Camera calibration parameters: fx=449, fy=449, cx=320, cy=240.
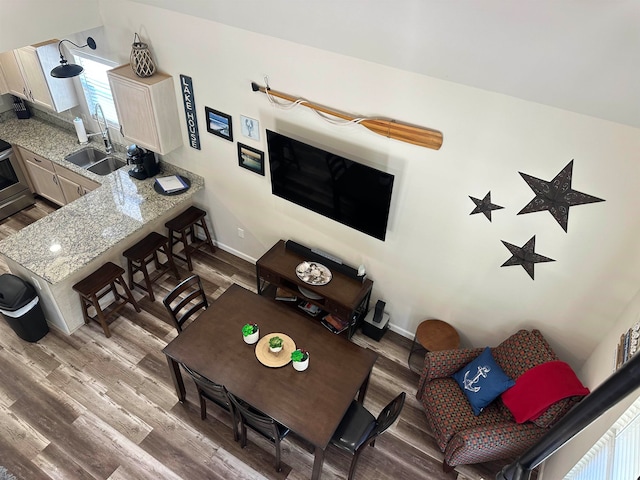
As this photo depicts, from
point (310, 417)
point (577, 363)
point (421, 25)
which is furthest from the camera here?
point (577, 363)

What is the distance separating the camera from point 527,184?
3221mm

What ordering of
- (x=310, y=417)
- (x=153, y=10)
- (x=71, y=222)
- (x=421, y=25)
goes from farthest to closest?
(x=71, y=222) < (x=153, y=10) < (x=310, y=417) < (x=421, y=25)

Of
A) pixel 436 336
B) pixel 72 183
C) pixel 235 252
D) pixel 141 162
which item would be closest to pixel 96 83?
pixel 141 162

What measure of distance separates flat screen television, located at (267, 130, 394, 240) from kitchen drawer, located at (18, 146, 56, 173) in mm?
3005

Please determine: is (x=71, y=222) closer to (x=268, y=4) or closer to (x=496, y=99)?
(x=268, y=4)

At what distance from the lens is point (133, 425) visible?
3.89 m

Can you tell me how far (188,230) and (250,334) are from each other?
2327 millimetres

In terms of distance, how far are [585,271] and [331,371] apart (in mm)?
2042

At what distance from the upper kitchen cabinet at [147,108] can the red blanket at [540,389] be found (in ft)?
13.1

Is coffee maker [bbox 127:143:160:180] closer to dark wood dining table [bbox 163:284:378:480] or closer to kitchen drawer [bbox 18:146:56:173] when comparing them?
kitchen drawer [bbox 18:146:56:173]

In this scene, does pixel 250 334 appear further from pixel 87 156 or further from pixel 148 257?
pixel 87 156

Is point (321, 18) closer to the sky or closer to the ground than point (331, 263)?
closer to the sky

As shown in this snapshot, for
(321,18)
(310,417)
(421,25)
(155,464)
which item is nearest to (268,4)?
(321,18)

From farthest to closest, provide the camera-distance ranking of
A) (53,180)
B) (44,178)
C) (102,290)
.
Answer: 1. (44,178)
2. (53,180)
3. (102,290)
